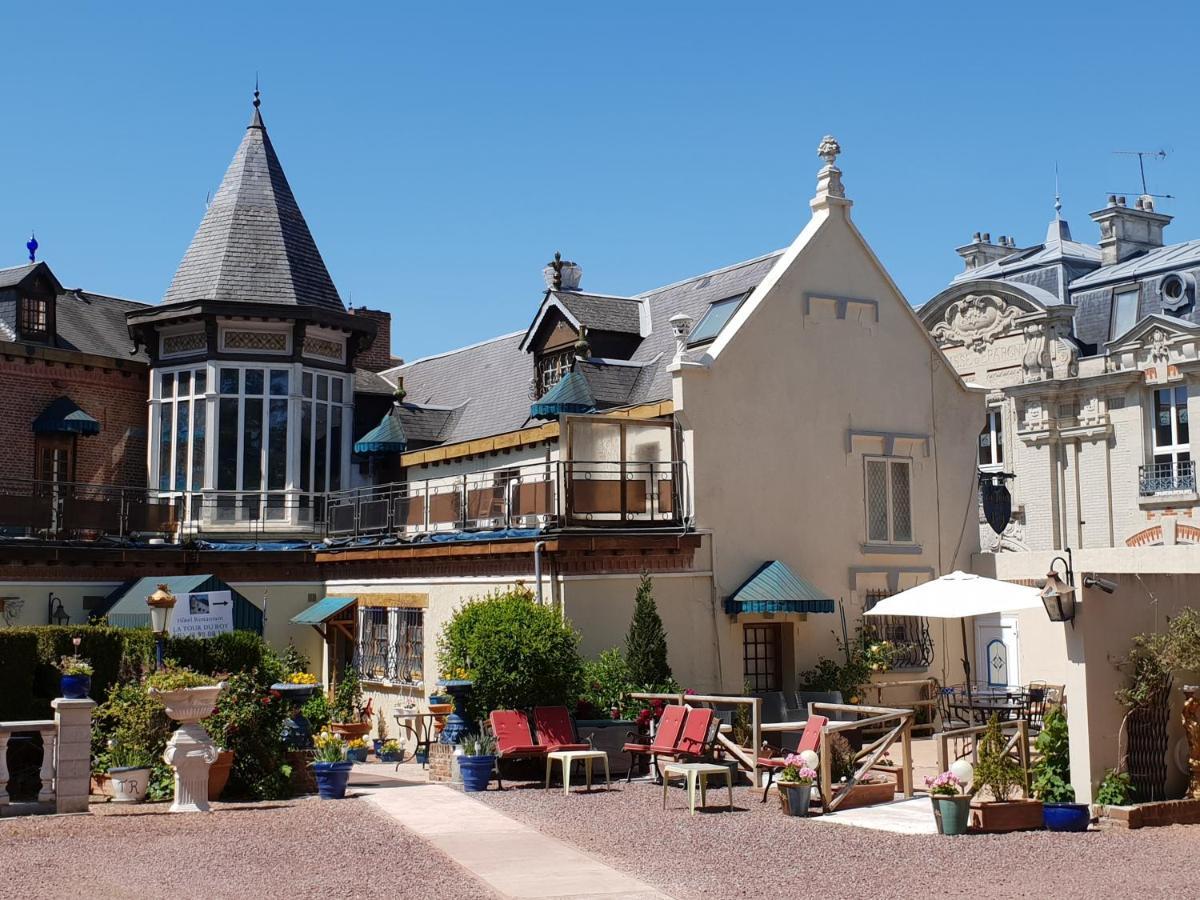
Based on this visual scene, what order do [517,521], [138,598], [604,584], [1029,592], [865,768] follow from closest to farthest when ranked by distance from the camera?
[865,768] < [1029,592] < [604,584] < [517,521] < [138,598]

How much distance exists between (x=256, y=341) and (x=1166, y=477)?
76.7 feet

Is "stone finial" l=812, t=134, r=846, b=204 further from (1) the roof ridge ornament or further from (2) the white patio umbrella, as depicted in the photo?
(2) the white patio umbrella

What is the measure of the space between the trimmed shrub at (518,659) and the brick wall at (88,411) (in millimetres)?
14927

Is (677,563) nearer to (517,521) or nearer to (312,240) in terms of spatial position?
(517,521)

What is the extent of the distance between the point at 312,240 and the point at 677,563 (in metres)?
14.3

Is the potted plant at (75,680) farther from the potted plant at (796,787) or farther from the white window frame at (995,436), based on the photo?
the white window frame at (995,436)

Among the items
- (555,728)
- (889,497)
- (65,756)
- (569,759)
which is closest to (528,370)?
(889,497)

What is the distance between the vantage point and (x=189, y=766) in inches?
616

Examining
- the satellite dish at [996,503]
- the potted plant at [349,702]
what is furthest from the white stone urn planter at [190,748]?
the satellite dish at [996,503]

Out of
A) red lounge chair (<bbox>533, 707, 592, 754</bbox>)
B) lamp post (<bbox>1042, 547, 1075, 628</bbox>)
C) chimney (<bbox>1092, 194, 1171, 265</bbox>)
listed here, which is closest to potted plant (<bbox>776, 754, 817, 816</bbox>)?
lamp post (<bbox>1042, 547, 1075, 628</bbox>)

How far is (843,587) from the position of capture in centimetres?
2367

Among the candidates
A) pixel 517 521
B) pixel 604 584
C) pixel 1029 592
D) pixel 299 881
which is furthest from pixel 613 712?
pixel 299 881

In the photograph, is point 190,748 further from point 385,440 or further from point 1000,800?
point 385,440

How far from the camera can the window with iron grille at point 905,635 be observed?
2386cm
